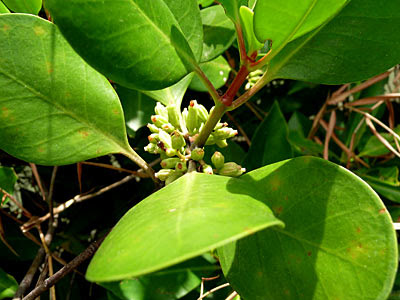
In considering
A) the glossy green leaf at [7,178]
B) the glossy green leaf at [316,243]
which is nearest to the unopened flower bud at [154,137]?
the glossy green leaf at [316,243]

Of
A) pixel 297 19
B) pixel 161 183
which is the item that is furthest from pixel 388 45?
pixel 161 183

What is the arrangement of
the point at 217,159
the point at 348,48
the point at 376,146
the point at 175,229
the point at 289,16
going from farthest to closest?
the point at 376,146 → the point at 217,159 → the point at 348,48 → the point at 289,16 → the point at 175,229

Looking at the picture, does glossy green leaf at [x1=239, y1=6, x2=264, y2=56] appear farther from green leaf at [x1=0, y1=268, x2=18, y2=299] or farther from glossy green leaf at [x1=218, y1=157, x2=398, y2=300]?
green leaf at [x1=0, y1=268, x2=18, y2=299]

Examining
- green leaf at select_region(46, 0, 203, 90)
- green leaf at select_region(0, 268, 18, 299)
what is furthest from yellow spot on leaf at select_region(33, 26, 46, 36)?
green leaf at select_region(0, 268, 18, 299)

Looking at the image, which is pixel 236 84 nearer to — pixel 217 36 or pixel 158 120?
pixel 158 120

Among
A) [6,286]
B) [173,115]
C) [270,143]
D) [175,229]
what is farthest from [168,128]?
[6,286]
